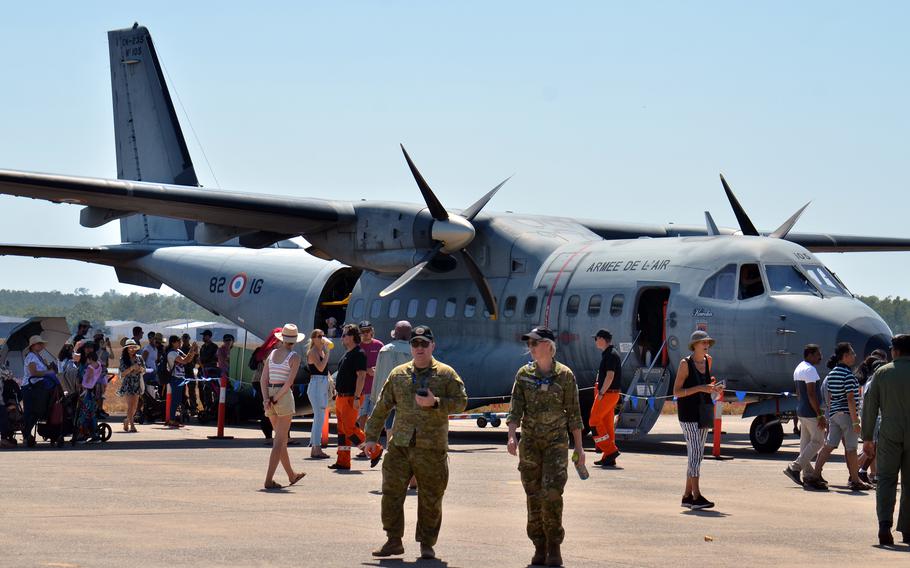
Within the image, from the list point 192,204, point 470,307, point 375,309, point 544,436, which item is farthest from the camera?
point 375,309

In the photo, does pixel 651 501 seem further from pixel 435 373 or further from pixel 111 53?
pixel 111 53

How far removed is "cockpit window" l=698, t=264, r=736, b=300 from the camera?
63.3 ft

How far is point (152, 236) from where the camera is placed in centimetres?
→ 3031

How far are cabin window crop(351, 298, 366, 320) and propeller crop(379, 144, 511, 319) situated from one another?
2483mm

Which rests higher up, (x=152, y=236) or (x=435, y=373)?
(x=152, y=236)

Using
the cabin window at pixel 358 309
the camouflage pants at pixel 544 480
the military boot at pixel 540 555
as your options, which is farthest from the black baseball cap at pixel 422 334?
the cabin window at pixel 358 309

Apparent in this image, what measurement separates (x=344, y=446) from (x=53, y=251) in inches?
491

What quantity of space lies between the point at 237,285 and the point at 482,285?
7.21 metres

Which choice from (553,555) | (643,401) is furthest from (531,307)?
(553,555)

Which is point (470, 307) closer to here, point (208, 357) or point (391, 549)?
point (208, 357)

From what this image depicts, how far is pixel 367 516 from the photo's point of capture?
38.0ft

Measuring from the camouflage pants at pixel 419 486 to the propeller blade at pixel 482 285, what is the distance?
42.2ft

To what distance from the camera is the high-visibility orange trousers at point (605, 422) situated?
54.4 ft

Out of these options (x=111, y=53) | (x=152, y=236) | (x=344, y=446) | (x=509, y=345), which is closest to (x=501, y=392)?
(x=509, y=345)
